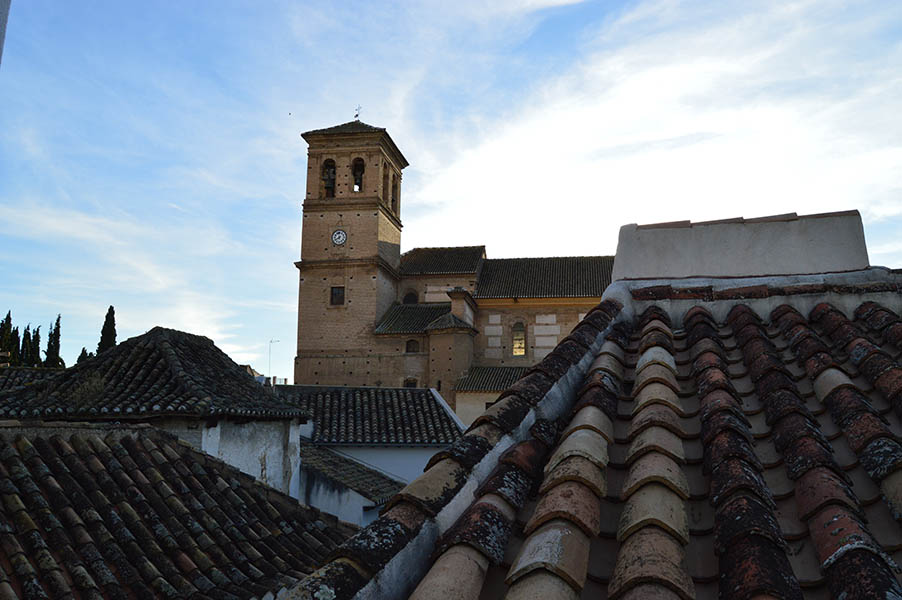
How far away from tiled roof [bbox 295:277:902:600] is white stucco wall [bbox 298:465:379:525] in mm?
11616

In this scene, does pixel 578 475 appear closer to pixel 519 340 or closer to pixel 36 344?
pixel 519 340

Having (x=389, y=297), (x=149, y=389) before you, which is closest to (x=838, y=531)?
(x=149, y=389)

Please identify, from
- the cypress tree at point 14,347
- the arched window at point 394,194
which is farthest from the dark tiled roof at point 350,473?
the cypress tree at point 14,347

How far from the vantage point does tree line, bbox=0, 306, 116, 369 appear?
3456 centimetres

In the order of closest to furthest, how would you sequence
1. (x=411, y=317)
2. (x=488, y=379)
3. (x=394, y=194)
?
(x=488, y=379) → (x=411, y=317) → (x=394, y=194)

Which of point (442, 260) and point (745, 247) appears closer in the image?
point (745, 247)

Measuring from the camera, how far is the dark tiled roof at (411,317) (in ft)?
97.7

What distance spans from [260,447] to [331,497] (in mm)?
2655

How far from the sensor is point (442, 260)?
33625 mm

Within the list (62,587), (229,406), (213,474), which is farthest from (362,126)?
(62,587)

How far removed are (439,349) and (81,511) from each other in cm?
2235

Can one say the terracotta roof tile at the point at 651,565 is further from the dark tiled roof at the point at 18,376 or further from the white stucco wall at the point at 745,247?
the dark tiled roof at the point at 18,376

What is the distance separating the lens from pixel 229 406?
10633mm

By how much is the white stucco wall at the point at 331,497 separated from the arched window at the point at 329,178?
20808 mm
